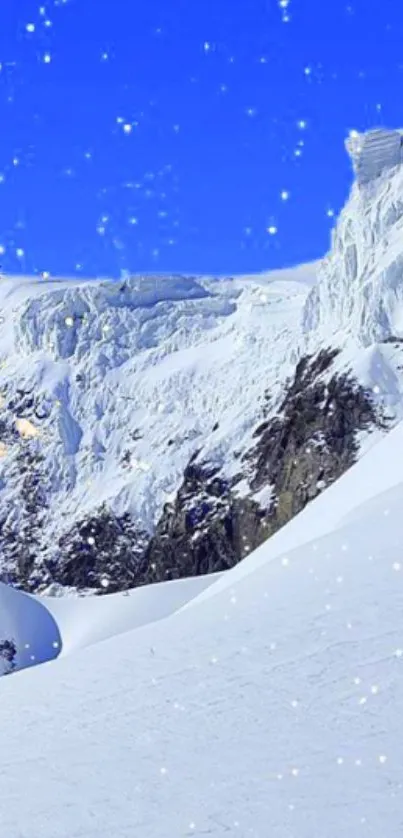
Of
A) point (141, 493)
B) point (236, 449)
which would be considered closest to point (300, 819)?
point (236, 449)

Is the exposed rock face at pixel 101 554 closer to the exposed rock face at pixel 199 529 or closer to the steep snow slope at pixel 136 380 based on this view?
the steep snow slope at pixel 136 380

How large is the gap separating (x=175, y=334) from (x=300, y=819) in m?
115

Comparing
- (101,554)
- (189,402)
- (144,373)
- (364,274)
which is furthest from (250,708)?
(144,373)

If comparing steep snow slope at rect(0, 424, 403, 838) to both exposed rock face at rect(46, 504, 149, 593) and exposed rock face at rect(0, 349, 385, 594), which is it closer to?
exposed rock face at rect(0, 349, 385, 594)

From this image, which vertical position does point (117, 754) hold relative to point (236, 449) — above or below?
above

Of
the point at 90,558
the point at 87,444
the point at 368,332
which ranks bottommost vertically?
the point at 90,558

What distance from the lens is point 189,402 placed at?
107688 millimetres

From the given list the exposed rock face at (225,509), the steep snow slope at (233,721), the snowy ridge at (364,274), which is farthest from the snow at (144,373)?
the steep snow slope at (233,721)

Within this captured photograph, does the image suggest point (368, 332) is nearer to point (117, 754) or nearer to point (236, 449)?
point (236, 449)

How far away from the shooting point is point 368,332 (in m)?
86.5

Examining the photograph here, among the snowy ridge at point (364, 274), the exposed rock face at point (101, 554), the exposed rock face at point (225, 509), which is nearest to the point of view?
the snowy ridge at point (364, 274)

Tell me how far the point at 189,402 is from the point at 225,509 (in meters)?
15.1

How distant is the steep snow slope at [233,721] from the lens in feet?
12.8

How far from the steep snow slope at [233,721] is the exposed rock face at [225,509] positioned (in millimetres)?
75446
